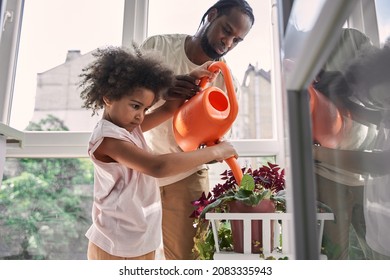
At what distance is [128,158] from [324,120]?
539 millimetres

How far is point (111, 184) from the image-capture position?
2.76 feet

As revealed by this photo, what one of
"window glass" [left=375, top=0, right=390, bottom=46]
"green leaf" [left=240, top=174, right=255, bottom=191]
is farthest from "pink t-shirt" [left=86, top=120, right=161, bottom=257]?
"window glass" [left=375, top=0, right=390, bottom=46]

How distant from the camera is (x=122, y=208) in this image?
0.81 meters

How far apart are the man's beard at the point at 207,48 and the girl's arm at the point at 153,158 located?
346 mm

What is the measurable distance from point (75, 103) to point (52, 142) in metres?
0.17

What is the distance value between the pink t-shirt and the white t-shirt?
5.6 inches

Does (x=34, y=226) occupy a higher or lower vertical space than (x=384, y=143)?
lower

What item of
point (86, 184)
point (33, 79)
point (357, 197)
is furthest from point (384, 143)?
point (33, 79)

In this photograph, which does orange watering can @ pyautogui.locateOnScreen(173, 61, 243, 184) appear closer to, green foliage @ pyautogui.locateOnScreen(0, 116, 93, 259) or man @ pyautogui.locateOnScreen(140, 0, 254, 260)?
man @ pyautogui.locateOnScreen(140, 0, 254, 260)

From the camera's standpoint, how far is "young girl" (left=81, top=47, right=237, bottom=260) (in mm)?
800

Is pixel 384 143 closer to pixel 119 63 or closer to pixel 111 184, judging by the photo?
pixel 111 184

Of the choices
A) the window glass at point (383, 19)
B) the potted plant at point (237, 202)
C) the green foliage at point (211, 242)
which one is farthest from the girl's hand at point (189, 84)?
the window glass at point (383, 19)

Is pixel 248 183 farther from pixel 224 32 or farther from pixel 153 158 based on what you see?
pixel 224 32

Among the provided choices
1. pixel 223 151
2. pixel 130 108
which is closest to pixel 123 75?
pixel 130 108
